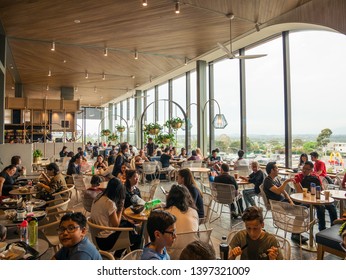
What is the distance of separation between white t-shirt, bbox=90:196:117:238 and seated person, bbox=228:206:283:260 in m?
1.41

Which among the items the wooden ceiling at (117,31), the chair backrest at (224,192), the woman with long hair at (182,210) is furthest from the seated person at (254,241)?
the wooden ceiling at (117,31)

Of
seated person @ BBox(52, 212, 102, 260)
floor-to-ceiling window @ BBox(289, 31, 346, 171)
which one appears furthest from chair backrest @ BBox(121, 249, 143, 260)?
floor-to-ceiling window @ BBox(289, 31, 346, 171)

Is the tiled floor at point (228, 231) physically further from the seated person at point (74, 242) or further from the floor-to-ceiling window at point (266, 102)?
the floor-to-ceiling window at point (266, 102)

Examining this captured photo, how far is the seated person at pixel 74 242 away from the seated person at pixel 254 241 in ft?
3.45

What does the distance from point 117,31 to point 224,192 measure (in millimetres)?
4879

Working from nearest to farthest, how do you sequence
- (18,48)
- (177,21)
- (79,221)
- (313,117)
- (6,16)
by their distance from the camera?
(79,221) < (6,16) < (177,21) < (313,117) < (18,48)

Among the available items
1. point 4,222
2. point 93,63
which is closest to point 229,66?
point 93,63

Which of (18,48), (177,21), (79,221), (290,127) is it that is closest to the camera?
(79,221)

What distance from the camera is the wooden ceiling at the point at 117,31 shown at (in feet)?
17.6

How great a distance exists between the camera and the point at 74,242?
1.87 metres
